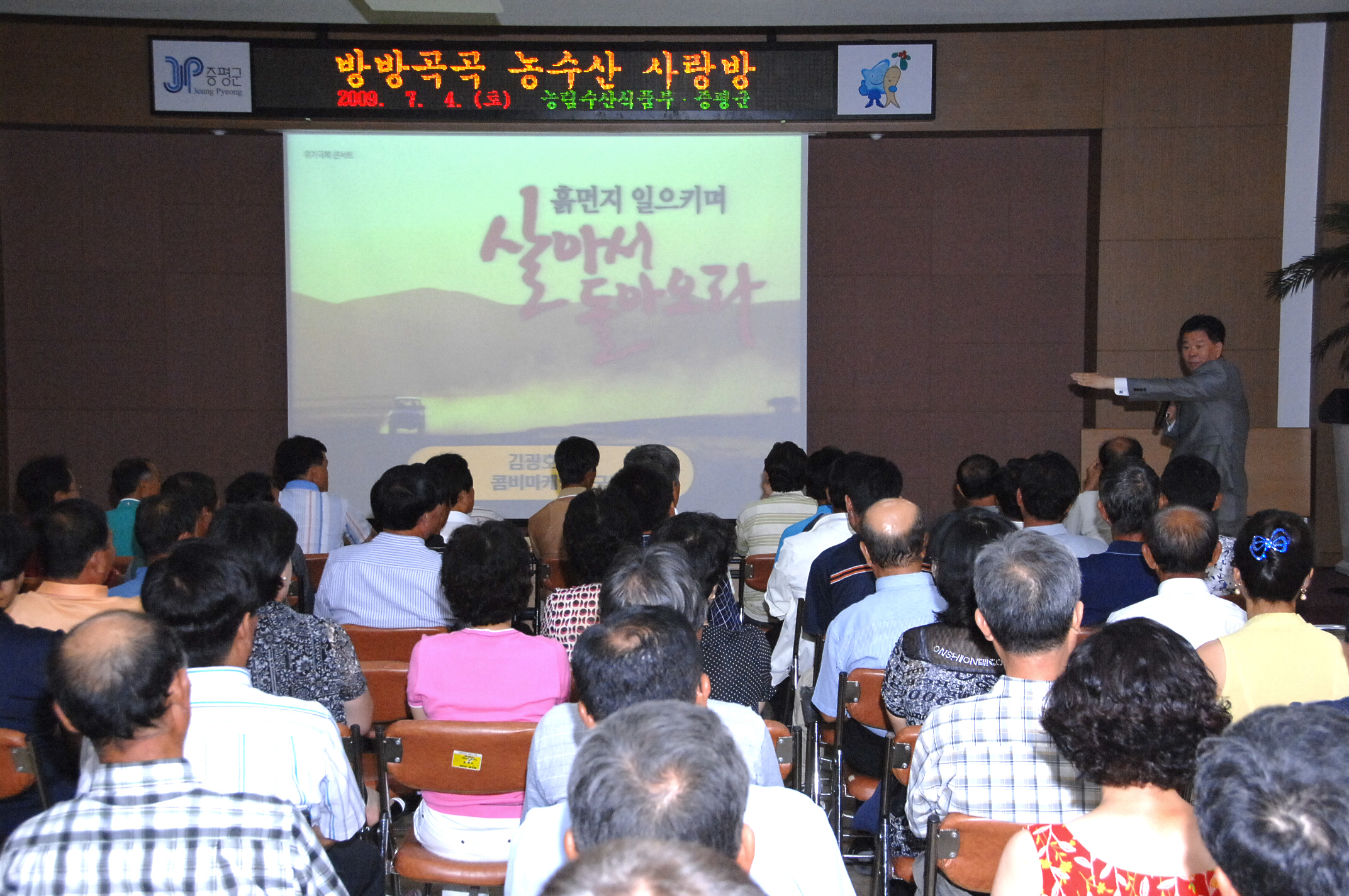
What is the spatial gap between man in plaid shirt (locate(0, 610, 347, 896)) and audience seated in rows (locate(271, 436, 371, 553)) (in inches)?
114

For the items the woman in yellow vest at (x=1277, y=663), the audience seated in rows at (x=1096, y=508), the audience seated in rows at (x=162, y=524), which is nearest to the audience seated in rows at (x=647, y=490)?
the audience seated in rows at (x=162, y=524)

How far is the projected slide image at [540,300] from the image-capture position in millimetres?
6070

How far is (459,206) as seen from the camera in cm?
609

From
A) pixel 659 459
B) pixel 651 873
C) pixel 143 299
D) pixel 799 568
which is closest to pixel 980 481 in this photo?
pixel 799 568

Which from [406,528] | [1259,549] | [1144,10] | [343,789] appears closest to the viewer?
[343,789]

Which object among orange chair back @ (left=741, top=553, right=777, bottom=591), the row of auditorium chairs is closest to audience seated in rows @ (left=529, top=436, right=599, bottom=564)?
orange chair back @ (left=741, top=553, right=777, bottom=591)

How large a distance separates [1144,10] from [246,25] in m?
5.05

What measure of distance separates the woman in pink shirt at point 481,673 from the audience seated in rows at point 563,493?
1.46m

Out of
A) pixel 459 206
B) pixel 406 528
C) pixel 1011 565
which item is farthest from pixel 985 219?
pixel 1011 565

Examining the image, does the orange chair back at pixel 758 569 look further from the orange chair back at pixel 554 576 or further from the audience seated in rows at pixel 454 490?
the audience seated in rows at pixel 454 490

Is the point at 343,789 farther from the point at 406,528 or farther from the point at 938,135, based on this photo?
the point at 938,135

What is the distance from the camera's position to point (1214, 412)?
5.30 meters

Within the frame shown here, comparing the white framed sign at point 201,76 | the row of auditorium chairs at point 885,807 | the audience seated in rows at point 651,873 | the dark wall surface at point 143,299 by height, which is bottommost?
the row of auditorium chairs at point 885,807

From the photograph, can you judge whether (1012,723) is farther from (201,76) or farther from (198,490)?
(201,76)
